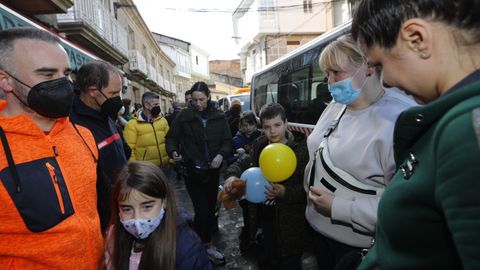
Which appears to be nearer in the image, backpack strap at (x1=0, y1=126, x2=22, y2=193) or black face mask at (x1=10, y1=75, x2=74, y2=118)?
backpack strap at (x1=0, y1=126, x2=22, y2=193)

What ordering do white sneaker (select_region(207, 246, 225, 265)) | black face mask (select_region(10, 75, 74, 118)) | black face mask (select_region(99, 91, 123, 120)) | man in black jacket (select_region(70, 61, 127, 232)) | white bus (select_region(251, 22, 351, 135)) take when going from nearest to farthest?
1. black face mask (select_region(10, 75, 74, 118))
2. man in black jacket (select_region(70, 61, 127, 232))
3. black face mask (select_region(99, 91, 123, 120))
4. white sneaker (select_region(207, 246, 225, 265))
5. white bus (select_region(251, 22, 351, 135))

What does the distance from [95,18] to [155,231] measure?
11.6 m

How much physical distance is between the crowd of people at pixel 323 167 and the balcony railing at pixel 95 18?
8666 mm

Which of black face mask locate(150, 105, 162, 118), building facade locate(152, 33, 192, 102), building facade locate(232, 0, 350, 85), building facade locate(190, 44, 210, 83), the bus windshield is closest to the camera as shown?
black face mask locate(150, 105, 162, 118)

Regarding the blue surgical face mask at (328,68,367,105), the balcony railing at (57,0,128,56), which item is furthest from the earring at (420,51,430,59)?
the balcony railing at (57,0,128,56)

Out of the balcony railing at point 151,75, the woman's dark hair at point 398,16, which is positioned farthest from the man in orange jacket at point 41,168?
the balcony railing at point 151,75

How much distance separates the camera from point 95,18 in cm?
1105

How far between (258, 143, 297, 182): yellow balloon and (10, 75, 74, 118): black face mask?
143 centimetres

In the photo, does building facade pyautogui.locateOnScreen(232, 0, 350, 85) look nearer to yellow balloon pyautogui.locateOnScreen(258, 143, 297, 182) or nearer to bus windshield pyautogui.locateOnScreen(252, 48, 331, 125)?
bus windshield pyautogui.locateOnScreen(252, 48, 331, 125)

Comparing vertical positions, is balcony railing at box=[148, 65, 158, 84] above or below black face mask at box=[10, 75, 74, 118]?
above

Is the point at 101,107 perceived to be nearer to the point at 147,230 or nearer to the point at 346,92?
the point at 147,230

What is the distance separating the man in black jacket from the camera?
2.34m

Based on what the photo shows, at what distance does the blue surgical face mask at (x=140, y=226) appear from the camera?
161 centimetres

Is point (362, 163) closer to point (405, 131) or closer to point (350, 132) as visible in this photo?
point (350, 132)
